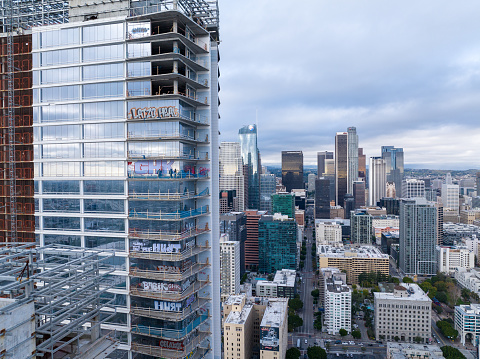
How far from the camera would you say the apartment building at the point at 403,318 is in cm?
6272

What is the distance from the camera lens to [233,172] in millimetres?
173500

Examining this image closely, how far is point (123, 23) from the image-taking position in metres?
16.0

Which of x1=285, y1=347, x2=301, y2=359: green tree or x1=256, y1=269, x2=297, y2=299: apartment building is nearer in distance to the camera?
x1=285, y1=347, x2=301, y2=359: green tree

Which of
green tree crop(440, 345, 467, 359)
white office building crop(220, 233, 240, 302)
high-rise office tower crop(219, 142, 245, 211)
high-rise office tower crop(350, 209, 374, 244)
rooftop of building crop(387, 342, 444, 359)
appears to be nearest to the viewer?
rooftop of building crop(387, 342, 444, 359)

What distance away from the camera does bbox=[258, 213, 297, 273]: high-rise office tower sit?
99.8 metres

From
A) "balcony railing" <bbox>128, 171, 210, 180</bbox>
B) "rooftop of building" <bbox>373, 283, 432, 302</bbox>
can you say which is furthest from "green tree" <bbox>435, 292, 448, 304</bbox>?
"balcony railing" <bbox>128, 171, 210, 180</bbox>

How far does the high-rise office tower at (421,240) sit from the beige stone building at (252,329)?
186 ft

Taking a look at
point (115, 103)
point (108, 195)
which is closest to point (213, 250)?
point (108, 195)

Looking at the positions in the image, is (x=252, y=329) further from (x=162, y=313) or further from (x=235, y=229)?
(x=235, y=229)

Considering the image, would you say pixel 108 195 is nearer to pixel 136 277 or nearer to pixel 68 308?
pixel 136 277

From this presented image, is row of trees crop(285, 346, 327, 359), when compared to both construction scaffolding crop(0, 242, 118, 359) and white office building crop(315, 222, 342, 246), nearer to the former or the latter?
construction scaffolding crop(0, 242, 118, 359)

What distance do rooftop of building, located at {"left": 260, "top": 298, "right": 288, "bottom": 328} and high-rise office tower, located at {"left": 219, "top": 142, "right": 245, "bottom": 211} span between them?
320 ft

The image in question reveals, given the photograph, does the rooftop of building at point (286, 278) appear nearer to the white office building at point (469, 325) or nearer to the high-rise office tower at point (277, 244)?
the high-rise office tower at point (277, 244)

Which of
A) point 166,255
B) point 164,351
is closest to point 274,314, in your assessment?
point 164,351
